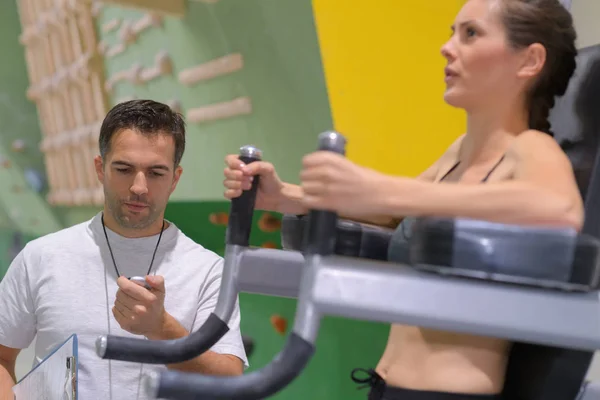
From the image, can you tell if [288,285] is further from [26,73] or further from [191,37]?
[26,73]

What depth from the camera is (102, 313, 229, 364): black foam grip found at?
0.58 metres

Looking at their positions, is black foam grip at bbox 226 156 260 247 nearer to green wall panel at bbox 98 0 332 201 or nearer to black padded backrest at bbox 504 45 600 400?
black padded backrest at bbox 504 45 600 400

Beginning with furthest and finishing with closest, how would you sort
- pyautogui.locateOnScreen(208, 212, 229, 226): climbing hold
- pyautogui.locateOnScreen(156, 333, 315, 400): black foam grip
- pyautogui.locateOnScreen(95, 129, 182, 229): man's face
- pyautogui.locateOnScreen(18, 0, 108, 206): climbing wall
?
pyautogui.locateOnScreen(18, 0, 108, 206): climbing wall → pyautogui.locateOnScreen(208, 212, 229, 226): climbing hold → pyautogui.locateOnScreen(95, 129, 182, 229): man's face → pyautogui.locateOnScreen(156, 333, 315, 400): black foam grip

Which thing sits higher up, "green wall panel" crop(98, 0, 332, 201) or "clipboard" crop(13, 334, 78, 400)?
"green wall panel" crop(98, 0, 332, 201)

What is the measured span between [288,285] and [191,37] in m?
1.06

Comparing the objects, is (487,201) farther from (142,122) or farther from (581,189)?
(142,122)

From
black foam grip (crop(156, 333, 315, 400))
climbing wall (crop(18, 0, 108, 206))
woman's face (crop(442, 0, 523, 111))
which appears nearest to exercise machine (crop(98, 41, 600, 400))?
black foam grip (crop(156, 333, 315, 400))

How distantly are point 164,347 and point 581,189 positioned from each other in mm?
431

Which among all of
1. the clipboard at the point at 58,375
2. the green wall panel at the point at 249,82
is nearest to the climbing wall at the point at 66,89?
the green wall panel at the point at 249,82

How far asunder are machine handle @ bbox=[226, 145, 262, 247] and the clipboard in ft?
0.84

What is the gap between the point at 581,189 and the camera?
2.00 feet

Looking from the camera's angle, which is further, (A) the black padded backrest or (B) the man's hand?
(B) the man's hand

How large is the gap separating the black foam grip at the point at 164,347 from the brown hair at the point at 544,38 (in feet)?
1.28

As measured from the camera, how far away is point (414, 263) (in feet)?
1.67
